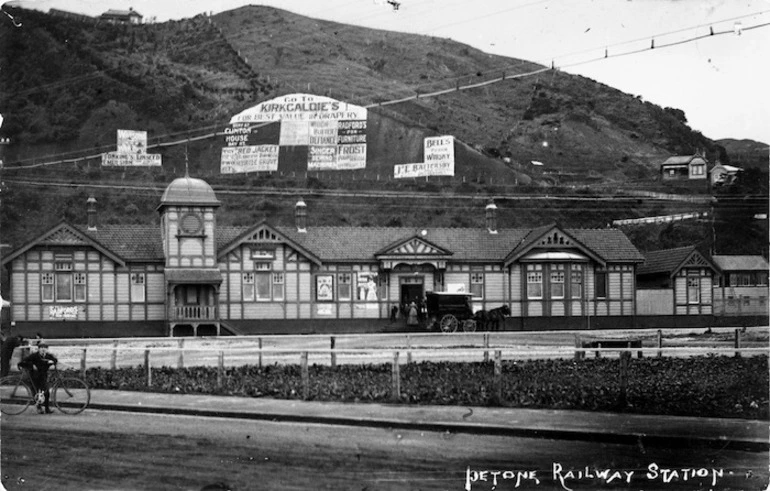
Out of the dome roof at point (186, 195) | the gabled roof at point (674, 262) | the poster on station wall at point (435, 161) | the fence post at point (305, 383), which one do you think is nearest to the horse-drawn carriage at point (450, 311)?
the dome roof at point (186, 195)

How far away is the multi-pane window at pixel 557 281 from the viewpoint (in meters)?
46.4

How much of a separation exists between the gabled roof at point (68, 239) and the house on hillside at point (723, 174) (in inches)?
1513

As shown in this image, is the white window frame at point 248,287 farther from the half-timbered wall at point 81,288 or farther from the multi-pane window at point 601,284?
the multi-pane window at point 601,284

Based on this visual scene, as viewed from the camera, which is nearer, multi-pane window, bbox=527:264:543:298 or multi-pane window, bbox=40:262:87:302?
multi-pane window, bbox=40:262:87:302

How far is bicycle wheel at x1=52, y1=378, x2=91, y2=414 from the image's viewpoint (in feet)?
58.3

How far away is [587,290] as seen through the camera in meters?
46.7

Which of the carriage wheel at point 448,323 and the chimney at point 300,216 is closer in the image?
the carriage wheel at point 448,323

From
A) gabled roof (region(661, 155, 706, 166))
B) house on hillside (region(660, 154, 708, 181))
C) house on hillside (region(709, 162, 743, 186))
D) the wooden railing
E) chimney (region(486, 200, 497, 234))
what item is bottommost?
the wooden railing

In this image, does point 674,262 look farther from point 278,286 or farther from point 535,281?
point 278,286

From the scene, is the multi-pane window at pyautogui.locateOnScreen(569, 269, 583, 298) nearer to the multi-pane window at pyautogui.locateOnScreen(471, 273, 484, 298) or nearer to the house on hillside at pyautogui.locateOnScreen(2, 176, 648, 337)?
the house on hillside at pyautogui.locateOnScreen(2, 176, 648, 337)

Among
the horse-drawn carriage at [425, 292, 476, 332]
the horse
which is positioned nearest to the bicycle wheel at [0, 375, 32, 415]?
the horse-drawn carriage at [425, 292, 476, 332]

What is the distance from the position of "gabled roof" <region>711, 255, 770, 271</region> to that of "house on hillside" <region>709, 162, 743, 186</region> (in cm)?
1085

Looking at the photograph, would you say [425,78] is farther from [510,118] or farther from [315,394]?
[315,394]

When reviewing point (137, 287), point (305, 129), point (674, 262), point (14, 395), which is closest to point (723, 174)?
point (674, 262)
